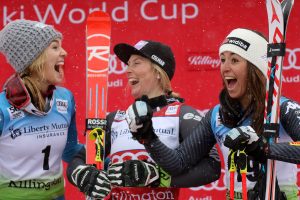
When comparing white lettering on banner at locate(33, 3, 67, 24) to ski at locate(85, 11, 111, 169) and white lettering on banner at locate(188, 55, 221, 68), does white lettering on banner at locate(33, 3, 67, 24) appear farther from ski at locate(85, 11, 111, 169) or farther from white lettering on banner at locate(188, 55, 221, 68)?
ski at locate(85, 11, 111, 169)

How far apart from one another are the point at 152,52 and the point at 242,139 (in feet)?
3.32

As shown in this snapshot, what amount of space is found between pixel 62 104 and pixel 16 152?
1.29 feet

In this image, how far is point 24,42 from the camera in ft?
12.9

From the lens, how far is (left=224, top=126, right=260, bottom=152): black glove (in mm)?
3350

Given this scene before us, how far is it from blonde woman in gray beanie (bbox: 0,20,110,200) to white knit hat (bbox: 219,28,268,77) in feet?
3.08

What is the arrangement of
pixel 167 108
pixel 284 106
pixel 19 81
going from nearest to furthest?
pixel 284 106 → pixel 19 81 → pixel 167 108

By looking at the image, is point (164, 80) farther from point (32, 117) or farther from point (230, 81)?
point (32, 117)

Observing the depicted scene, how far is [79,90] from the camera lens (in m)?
6.03

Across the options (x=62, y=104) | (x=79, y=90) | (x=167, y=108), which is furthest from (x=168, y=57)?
(x=79, y=90)

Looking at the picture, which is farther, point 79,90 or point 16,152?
point 79,90

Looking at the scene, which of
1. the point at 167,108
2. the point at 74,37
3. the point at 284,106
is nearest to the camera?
the point at 284,106

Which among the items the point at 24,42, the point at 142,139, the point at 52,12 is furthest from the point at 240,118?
the point at 52,12

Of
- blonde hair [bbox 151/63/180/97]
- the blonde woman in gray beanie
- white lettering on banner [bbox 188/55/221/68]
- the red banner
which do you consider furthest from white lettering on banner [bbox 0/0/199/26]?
the blonde woman in gray beanie

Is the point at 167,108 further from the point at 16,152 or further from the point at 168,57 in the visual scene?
the point at 16,152
